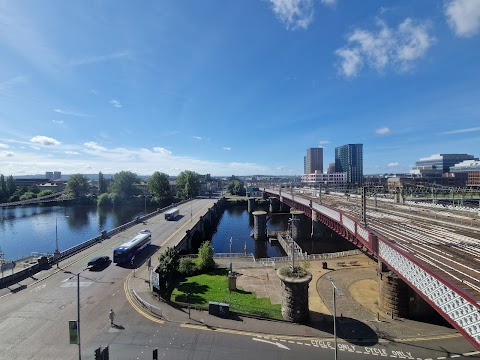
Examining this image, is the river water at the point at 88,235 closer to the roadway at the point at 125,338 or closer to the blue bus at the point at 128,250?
the blue bus at the point at 128,250

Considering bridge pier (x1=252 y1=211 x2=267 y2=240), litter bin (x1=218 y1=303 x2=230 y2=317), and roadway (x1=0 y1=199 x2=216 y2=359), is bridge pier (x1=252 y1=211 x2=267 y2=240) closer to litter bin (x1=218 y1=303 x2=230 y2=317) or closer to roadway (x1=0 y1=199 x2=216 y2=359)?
roadway (x1=0 y1=199 x2=216 y2=359)

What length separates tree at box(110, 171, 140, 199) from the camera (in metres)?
139

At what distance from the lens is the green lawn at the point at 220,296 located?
24.5 m

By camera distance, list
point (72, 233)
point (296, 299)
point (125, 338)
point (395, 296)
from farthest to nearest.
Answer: point (72, 233)
point (395, 296)
point (296, 299)
point (125, 338)

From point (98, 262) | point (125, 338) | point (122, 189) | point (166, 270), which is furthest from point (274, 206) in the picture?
point (125, 338)

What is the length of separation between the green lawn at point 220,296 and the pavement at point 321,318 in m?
0.88

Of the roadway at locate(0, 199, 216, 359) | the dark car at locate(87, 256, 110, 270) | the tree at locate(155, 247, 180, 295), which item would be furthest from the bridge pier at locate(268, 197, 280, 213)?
the tree at locate(155, 247, 180, 295)

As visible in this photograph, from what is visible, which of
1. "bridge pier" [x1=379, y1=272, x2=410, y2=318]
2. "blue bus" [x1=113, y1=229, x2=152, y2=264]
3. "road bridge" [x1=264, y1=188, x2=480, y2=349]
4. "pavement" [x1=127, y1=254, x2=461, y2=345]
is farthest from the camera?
"blue bus" [x1=113, y1=229, x2=152, y2=264]

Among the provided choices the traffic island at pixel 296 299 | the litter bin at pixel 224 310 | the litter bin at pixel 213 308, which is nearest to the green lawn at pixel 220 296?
the litter bin at pixel 224 310

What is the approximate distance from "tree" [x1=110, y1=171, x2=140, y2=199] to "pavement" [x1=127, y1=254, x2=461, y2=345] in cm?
11540

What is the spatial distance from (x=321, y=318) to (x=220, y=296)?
1012 cm

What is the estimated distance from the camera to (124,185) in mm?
139250

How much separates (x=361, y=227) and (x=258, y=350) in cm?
1604

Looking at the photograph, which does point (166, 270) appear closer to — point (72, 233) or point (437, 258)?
point (437, 258)
